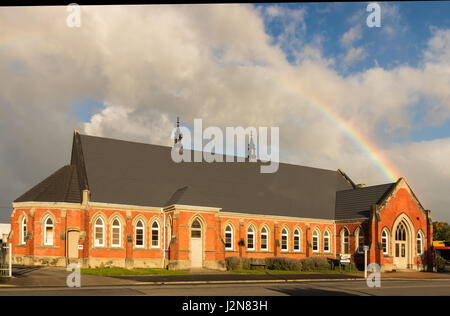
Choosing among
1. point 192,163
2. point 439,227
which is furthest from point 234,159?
point 439,227

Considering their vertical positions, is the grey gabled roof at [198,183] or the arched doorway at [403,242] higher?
the grey gabled roof at [198,183]

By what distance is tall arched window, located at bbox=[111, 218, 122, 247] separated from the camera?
40784 millimetres

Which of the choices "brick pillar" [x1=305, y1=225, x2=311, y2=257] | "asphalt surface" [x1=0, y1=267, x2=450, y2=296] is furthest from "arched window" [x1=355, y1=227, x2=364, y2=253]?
"asphalt surface" [x1=0, y1=267, x2=450, y2=296]

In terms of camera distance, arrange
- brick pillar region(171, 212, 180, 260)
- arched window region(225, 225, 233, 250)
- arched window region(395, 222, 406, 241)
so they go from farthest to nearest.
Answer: arched window region(395, 222, 406, 241) → arched window region(225, 225, 233, 250) → brick pillar region(171, 212, 180, 260)

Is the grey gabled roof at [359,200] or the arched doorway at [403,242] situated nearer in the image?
the arched doorway at [403,242]

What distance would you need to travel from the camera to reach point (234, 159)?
172 feet

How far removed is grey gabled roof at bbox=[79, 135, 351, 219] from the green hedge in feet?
17.1

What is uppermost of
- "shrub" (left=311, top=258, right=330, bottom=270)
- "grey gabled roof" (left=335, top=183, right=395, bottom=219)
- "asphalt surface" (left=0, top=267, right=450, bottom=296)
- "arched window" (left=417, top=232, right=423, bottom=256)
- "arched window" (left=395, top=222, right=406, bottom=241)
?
"grey gabled roof" (left=335, top=183, right=395, bottom=219)

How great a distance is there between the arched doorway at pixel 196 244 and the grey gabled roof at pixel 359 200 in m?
16.3

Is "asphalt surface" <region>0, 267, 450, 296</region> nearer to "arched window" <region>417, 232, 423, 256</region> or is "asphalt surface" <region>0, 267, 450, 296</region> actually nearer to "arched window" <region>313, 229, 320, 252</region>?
"arched window" <region>313, 229, 320, 252</region>

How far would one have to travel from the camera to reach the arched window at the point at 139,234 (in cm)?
4191

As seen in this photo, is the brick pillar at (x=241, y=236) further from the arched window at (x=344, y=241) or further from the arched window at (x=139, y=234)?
the arched window at (x=344, y=241)

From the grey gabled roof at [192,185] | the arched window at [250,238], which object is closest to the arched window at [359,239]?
the grey gabled roof at [192,185]
